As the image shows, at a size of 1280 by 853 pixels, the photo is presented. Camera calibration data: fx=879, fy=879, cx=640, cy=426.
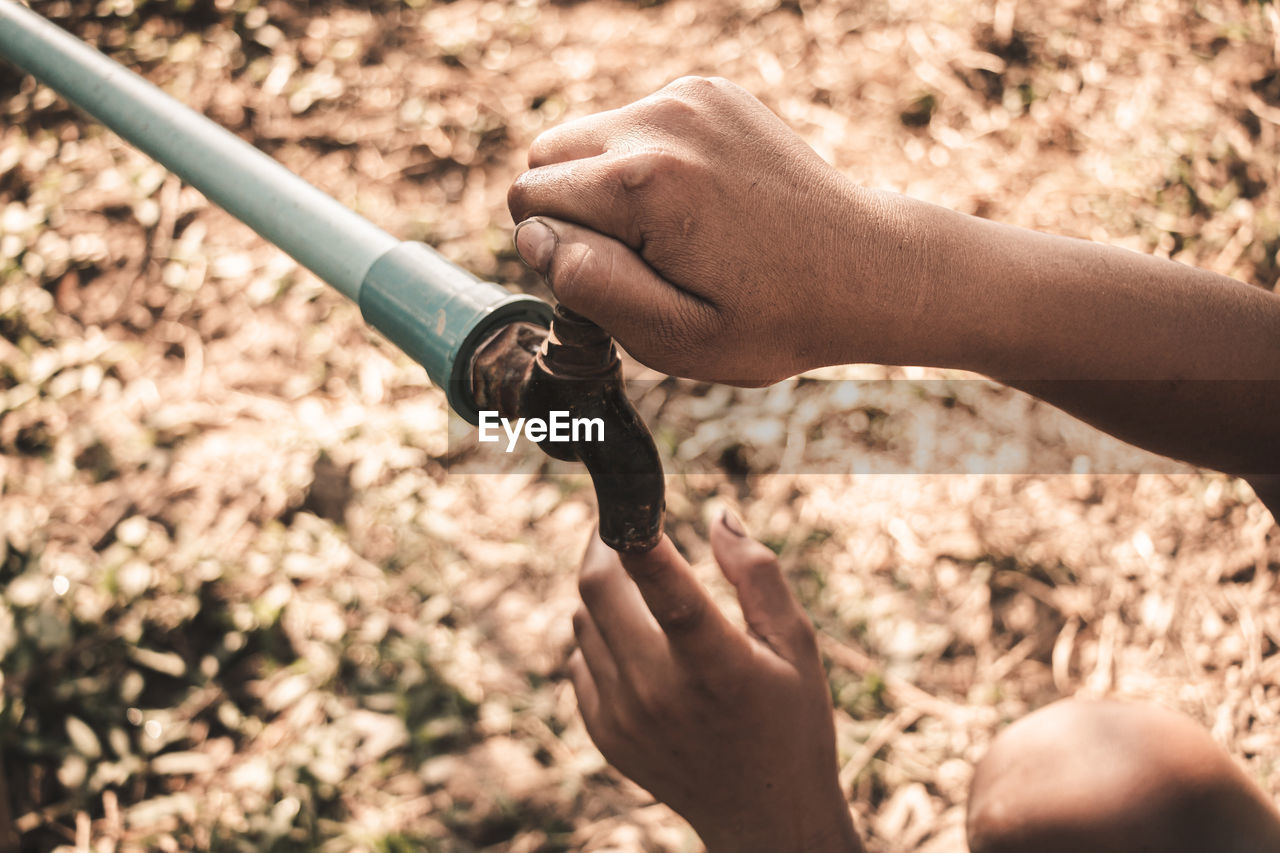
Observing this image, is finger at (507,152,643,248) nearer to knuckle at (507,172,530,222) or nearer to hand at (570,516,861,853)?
knuckle at (507,172,530,222)

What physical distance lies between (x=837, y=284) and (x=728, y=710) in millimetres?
499

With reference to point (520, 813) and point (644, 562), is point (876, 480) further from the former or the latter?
point (644, 562)

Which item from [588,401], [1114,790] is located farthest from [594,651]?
[1114,790]

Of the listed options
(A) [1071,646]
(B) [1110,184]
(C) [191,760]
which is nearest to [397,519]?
(C) [191,760]

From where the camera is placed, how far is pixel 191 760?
1466 millimetres

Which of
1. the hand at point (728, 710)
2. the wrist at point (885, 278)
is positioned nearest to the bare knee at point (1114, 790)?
the hand at point (728, 710)

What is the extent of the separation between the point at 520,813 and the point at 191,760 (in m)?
0.56

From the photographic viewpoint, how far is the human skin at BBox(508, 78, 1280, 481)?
69cm

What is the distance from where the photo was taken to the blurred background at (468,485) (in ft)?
4.88

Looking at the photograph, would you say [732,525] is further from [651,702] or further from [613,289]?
[613,289]

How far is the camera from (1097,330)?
0.86 meters

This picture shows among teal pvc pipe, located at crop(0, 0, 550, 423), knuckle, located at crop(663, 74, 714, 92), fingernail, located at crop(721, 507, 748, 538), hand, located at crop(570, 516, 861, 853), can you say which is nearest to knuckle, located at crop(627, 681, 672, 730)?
hand, located at crop(570, 516, 861, 853)

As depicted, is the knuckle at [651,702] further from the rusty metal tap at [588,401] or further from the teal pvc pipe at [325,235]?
the teal pvc pipe at [325,235]

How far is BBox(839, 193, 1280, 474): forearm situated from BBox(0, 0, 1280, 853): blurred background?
0.82m
